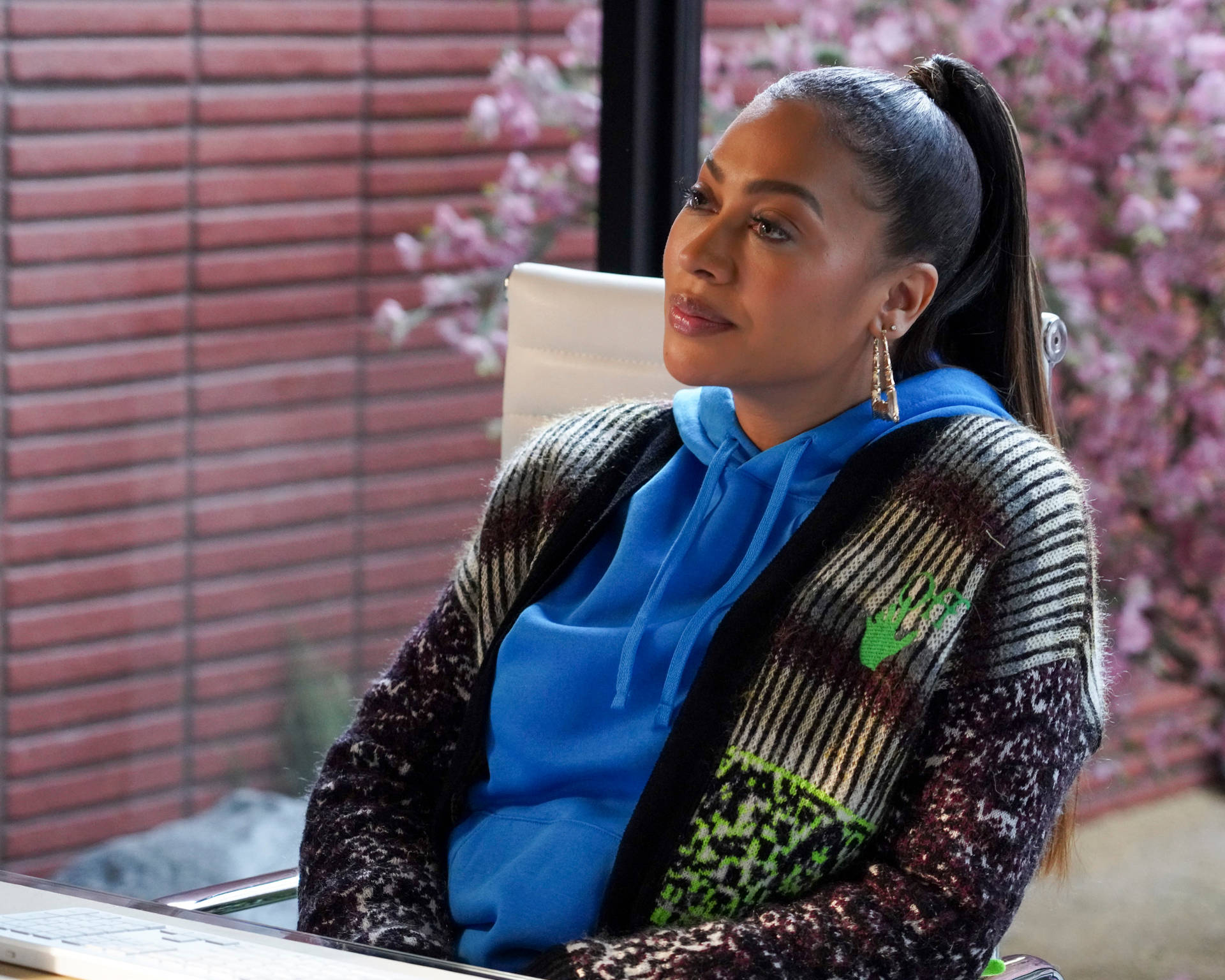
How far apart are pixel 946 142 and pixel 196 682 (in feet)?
7.53

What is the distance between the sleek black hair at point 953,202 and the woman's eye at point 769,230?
80 millimetres

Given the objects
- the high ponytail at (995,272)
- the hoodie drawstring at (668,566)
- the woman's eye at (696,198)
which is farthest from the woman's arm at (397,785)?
the high ponytail at (995,272)

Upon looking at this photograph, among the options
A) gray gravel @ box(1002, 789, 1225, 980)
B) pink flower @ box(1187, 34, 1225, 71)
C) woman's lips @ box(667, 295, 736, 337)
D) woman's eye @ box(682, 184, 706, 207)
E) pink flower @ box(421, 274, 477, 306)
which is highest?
pink flower @ box(1187, 34, 1225, 71)

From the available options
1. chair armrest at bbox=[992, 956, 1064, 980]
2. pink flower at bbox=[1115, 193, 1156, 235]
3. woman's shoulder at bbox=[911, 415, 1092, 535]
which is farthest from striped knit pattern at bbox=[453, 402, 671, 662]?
pink flower at bbox=[1115, 193, 1156, 235]

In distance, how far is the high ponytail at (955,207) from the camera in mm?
1438

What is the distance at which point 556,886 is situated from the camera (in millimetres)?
1410

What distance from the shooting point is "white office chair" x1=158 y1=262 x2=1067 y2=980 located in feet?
6.39

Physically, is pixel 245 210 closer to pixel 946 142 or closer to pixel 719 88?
pixel 719 88

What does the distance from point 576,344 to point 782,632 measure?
0.69 meters

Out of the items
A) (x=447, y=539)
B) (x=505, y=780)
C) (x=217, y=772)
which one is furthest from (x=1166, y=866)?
(x=505, y=780)

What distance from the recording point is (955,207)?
4.89 ft

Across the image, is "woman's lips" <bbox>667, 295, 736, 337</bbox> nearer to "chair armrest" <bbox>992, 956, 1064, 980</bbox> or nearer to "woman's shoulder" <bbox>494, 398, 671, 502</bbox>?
"woman's shoulder" <bbox>494, 398, 671, 502</bbox>

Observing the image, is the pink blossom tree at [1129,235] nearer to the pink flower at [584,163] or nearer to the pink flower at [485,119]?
the pink flower at [584,163]

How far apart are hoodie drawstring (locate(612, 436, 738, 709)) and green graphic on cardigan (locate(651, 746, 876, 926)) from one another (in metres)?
0.13
